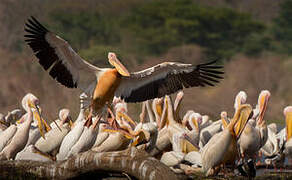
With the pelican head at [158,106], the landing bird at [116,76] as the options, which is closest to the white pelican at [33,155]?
the landing bird at [116,76]

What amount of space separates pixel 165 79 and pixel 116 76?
0.53 meters

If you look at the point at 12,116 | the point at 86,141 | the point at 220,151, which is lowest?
the point at 220,151

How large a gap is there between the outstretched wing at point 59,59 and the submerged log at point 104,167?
1.57 meters

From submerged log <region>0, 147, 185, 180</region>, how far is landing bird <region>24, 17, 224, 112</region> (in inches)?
66.8

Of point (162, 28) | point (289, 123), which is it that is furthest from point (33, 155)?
point (162, 28)

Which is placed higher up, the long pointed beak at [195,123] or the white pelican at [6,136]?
the long pointed beak at [195,123]

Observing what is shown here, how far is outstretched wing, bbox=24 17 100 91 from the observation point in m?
7.14

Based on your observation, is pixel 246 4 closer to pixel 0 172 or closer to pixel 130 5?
pixel 130 5

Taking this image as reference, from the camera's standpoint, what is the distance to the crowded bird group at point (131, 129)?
676cm

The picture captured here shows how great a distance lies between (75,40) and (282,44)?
26.3ft

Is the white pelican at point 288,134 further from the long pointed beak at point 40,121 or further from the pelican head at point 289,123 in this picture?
the long pointed beak at point 40,121

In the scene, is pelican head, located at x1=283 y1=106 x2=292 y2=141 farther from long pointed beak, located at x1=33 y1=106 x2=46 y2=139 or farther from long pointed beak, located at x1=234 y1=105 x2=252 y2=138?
long pointed beak, located at x1=33 y1=106 x2=46 y2=139

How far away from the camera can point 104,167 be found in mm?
5672

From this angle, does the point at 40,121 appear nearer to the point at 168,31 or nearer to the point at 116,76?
the point at 116,76
